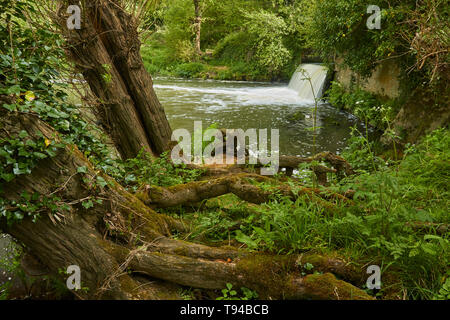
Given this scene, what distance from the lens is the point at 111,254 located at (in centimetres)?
255

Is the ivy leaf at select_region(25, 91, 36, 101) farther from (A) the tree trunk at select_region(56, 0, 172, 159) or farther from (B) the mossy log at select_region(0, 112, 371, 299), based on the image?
(A) the tree trunk at select_region(56, 0, 172, 159)

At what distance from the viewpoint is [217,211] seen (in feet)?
12.4

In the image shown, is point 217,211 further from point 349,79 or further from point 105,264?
point 349,79

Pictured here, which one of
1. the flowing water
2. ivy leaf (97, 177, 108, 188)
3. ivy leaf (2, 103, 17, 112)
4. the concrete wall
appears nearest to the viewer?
ivy leaf (2, 103, 17, 112)

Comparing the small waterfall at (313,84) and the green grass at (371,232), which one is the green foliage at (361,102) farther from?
the green grass at (371,232)

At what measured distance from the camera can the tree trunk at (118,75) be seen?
427cm

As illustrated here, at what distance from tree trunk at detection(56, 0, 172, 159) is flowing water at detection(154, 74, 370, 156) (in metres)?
3.16

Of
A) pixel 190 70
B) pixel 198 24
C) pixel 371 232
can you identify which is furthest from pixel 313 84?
pixel 198 24

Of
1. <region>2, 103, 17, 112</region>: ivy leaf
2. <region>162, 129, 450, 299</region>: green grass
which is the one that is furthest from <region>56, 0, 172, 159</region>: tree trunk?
<region>2, 103, 17, 112</region>: ivy leaf

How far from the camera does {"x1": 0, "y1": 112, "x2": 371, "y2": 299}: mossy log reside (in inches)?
88.4

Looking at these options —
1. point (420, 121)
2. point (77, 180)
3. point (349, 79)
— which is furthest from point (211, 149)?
point (349, 79)

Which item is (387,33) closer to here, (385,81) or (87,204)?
(385,81)

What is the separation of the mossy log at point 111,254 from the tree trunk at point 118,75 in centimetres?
223

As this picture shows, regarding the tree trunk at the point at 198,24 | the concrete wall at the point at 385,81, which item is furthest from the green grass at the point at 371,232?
the tree trunk at the point at 198,24
